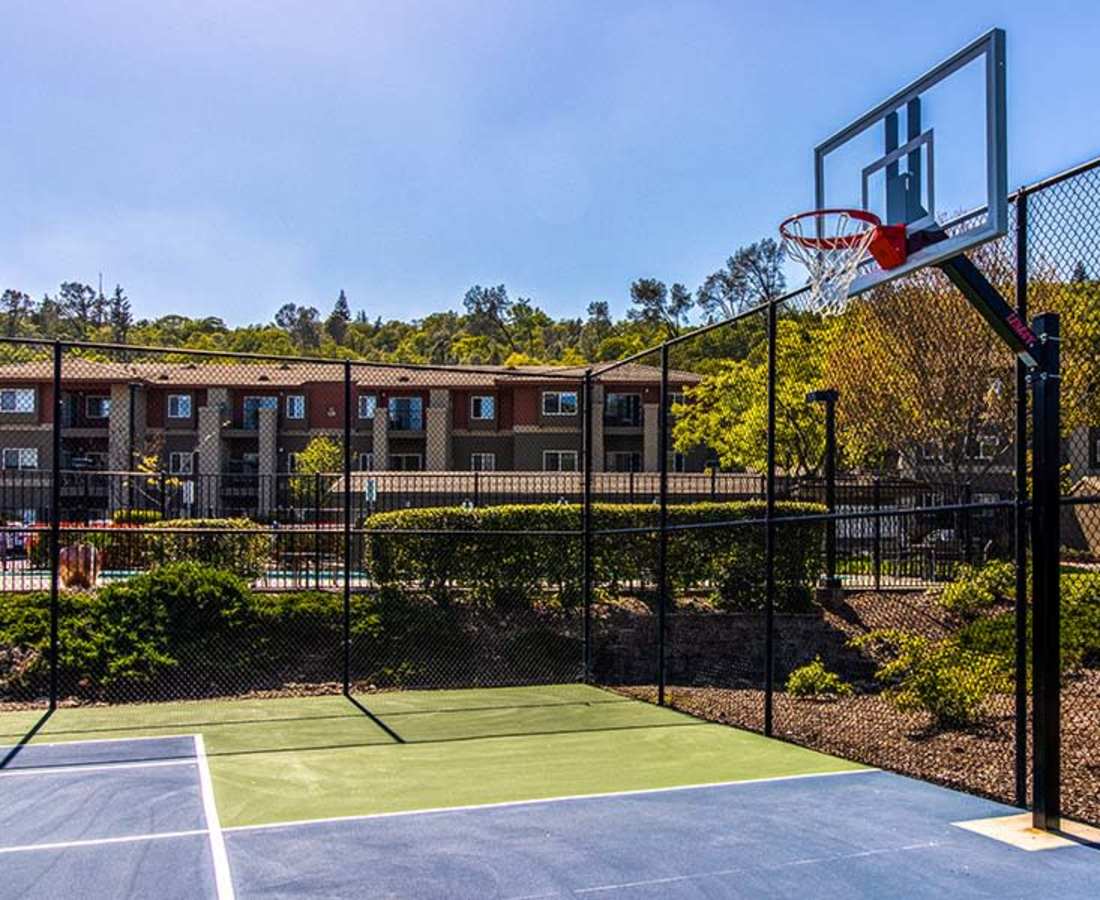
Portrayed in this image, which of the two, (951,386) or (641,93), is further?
(951,386)

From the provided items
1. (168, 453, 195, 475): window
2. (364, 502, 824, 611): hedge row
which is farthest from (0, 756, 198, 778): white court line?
(168, 453, 195, 475): window

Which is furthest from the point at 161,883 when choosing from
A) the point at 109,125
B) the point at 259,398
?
the point at 259,398

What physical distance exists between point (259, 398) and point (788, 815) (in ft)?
120

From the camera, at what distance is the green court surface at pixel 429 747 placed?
6.87 metres

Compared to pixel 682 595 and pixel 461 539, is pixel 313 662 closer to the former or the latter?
pixel 461 539

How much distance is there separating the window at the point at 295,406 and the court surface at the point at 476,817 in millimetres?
30514

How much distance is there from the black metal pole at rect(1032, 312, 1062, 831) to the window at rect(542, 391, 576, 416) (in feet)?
116

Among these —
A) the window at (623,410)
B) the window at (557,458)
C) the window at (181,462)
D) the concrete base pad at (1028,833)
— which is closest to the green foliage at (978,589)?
the concrete base pad at (1028,833)

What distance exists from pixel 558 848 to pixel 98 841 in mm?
2334

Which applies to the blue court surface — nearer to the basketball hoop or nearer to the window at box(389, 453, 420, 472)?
the basketball hoop

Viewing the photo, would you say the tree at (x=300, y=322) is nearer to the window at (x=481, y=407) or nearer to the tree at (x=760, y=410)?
the window at (x=481, y=407)

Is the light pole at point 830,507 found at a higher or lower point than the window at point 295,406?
lower

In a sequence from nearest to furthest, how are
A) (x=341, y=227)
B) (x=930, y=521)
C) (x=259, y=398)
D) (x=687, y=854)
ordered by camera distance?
(x=687, y=854), (x=930, y=521), (x=341, y=227), (x=259, y=398)

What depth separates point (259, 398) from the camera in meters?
40.6
